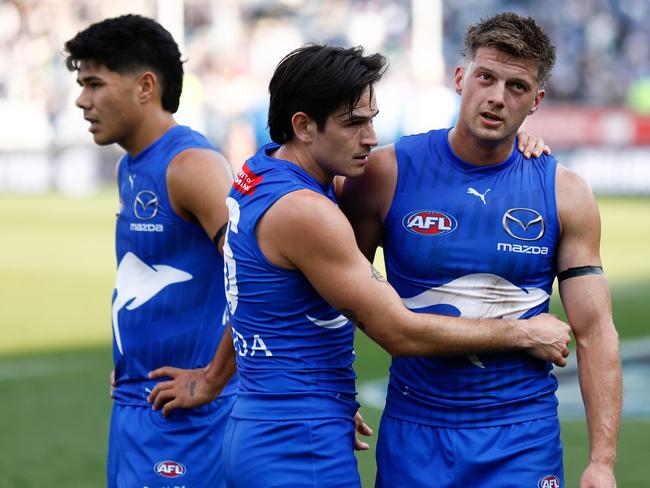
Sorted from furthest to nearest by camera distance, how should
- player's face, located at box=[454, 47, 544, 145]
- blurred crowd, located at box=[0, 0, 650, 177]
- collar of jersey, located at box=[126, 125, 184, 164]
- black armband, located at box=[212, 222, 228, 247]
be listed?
blurred crowd, located at box=[0, 0, 650, 177] < collar of jersey, located at box=[126, 125, 184, 164] < black armband, located at box=[212, 222, 228, 247] < player's face, located at box=[454, 47, 544, 145]

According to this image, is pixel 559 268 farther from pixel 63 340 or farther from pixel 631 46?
pixel 631 46

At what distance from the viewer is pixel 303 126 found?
387cm

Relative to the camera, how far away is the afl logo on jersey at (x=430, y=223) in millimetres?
4145

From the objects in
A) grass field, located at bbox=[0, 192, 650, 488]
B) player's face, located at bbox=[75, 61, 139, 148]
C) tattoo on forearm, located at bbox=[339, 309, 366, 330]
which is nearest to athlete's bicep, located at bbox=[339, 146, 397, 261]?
tattoo on forearm, located at bbox=[339, 309, 366, 330]

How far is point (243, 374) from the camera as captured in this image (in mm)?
3953

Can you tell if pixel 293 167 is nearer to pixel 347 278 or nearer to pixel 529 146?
pixel 347 278

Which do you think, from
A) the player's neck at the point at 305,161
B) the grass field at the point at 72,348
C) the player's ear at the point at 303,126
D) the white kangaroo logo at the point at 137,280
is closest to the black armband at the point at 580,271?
the player's neck at the point at 305,161

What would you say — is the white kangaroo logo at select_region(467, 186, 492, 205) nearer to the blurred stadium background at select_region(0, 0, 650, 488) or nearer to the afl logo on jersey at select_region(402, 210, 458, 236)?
the afl logo on jersey at select_region(402, 210, 458, 236)

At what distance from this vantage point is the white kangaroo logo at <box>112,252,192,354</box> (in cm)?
477

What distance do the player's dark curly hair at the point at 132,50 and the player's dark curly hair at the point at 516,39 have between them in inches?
59.7

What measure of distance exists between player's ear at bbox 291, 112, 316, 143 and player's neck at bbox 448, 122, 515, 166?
0.64m

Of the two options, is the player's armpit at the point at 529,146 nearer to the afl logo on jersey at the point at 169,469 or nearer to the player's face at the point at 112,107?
the player's face at the point at 112,107

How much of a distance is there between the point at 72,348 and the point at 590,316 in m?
8.02

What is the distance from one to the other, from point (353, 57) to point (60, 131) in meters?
26.7
